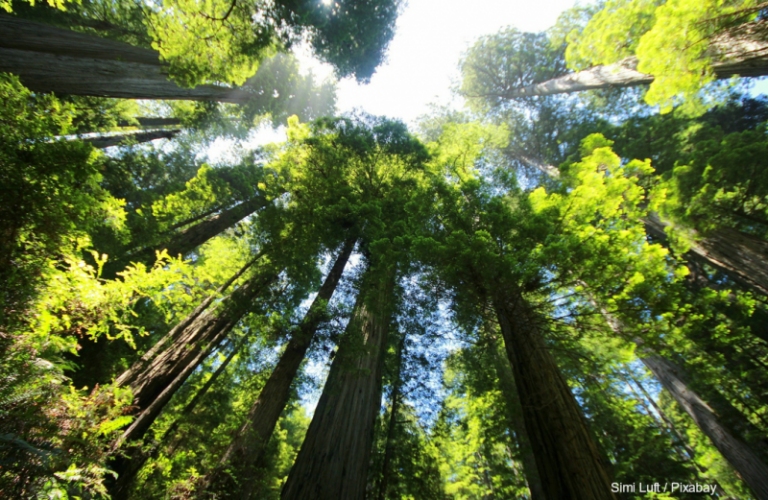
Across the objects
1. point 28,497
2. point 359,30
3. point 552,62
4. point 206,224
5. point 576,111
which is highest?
point 552,62

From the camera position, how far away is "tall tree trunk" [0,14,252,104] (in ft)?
16.7

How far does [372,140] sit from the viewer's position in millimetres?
6766

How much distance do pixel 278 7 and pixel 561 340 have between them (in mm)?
8397

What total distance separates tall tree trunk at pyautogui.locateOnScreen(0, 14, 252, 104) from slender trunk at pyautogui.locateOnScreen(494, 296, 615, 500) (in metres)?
7.65

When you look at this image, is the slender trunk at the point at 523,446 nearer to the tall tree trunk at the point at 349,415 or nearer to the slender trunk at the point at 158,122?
the tall tree trunk at the point at 349,415

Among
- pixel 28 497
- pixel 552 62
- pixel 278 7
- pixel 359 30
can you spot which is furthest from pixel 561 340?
pixel 552 62

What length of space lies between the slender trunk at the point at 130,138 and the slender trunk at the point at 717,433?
14.6m

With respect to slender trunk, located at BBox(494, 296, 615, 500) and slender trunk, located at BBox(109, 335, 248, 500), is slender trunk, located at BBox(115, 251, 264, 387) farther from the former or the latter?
slender trunk, located at BBox(494, 296, 615, 500)

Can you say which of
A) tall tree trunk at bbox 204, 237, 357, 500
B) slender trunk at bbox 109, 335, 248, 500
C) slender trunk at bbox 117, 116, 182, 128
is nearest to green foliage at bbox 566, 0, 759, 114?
tall tree trunk at bbox 204, 237, 357, 500

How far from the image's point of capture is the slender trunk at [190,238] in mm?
6449

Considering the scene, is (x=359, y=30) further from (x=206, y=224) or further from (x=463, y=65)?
(x=463, y=65)

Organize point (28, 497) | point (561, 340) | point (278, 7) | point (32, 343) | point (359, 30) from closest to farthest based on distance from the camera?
1. point (28, 497)
2. point (32, 343)
3. point (561, 340)
4. point (278, 7)
5. point (359, 30)

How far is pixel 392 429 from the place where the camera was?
8.05 meters

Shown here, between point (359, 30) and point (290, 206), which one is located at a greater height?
point (359, 30)
